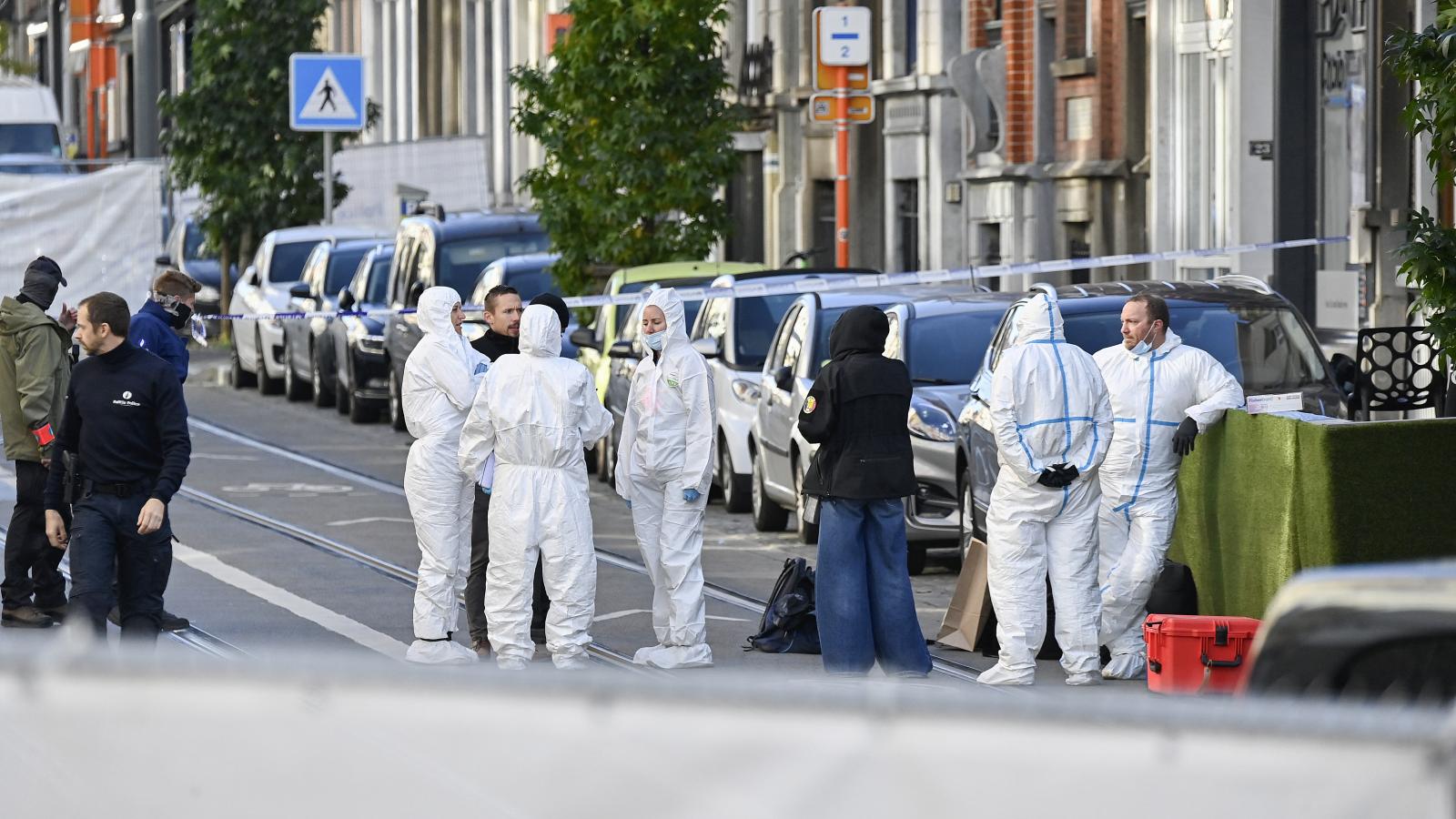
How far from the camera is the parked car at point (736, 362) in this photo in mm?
17672

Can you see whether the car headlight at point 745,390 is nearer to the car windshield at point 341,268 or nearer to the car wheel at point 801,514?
the car wheel at point 801,514

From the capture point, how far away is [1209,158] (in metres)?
24.2

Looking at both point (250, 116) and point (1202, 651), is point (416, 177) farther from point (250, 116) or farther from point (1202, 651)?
point (1202, 651)

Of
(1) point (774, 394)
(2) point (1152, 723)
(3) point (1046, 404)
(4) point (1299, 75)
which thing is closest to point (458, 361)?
(3) point (1046, 404)

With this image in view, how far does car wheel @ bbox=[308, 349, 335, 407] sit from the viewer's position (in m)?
27.5

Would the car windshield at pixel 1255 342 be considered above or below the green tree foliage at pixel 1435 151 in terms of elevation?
below

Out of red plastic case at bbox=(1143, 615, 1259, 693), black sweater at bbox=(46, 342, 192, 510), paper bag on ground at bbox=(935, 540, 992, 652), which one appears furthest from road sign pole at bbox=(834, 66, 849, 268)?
black sweater at bbox=(46, 342, 192, 510)

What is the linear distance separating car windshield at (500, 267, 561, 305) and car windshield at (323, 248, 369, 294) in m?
4.89

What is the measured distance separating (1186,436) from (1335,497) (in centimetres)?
113

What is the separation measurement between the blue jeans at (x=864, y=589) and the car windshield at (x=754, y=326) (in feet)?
23.7

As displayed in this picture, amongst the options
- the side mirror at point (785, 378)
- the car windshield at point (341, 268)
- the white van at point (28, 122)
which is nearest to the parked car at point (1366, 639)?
the side mirror at point (785, 378)

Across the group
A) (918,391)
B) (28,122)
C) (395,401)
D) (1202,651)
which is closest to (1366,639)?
(1202,651)

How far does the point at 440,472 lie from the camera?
11.6 meters

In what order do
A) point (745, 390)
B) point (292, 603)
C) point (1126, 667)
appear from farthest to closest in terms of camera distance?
point (745, 390) → point (292, 603) → point (1126, 667)
